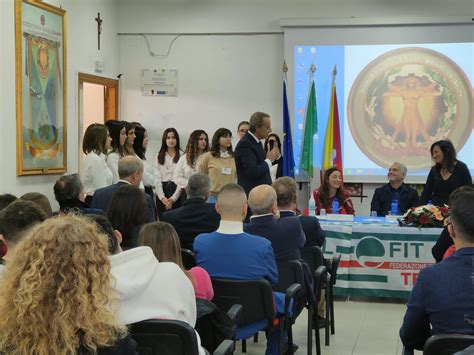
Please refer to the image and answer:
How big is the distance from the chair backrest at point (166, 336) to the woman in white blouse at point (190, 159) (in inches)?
215

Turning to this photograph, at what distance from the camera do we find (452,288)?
94.3 inches

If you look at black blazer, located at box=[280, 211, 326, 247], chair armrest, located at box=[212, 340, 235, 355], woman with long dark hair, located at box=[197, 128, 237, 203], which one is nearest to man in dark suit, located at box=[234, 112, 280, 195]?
woman with long dark hair, located at box=[197, 128, 237, 203]

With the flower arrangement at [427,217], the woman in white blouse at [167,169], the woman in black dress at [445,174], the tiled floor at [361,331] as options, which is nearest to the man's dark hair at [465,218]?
the tiled floor at [361,331]

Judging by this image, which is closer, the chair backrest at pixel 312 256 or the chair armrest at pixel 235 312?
the chair armrest at pixel 235 312

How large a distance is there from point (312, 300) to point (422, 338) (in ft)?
5.61

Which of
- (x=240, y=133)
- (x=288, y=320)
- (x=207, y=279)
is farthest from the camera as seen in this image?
(x=240, y=133)

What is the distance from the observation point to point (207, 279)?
3.08 metres

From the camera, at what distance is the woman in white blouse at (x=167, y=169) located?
7.99 meters

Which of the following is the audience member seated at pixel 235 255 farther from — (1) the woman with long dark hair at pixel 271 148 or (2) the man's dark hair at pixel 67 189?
(1) the woman with long dark hair at pixel 271 148

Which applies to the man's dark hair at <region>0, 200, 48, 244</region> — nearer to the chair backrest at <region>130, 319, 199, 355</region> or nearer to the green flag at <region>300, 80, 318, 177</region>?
the chair backrest at <region>130, 319, 199, 355</region>

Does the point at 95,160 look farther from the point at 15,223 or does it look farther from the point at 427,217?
the point at 15,223

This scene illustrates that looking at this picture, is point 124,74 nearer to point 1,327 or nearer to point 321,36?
point 321,36

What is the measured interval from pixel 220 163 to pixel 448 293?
15.2ft

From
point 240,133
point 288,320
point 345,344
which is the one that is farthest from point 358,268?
point 240,133
